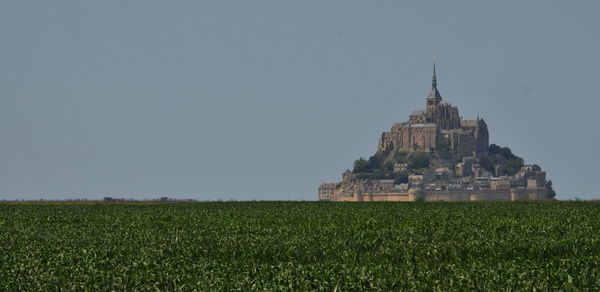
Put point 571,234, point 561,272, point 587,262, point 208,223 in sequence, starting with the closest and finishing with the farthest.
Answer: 1. point 561,272
2. point 587,262
3. point 571,234
4. point 208,223

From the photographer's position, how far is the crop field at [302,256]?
23859mm

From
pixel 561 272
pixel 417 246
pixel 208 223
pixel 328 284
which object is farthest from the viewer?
pixel 208 223

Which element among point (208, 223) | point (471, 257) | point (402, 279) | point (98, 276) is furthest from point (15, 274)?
point (208, 223)

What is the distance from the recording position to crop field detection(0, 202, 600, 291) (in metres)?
23.9

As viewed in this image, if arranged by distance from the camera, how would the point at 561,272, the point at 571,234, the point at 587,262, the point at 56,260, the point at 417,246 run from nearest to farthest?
the point at 561,272 → the point at 587,262 → the point at 56,260 → the point at 417,246 → the point at 571,234

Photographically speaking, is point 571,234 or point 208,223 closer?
point 571,234

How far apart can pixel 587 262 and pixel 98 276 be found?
497 inches

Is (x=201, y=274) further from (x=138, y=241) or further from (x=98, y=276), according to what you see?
(x=138, y=241)

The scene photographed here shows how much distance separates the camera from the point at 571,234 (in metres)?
39.2

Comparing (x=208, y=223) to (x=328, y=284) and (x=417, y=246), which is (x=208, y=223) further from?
(x=328, y=284)

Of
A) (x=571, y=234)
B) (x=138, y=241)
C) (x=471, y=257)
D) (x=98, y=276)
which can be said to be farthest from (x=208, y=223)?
(x=98, y=276)

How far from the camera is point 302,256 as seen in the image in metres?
31.5

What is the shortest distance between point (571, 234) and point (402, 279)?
56.3 feet

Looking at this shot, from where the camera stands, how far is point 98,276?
25141 mm
